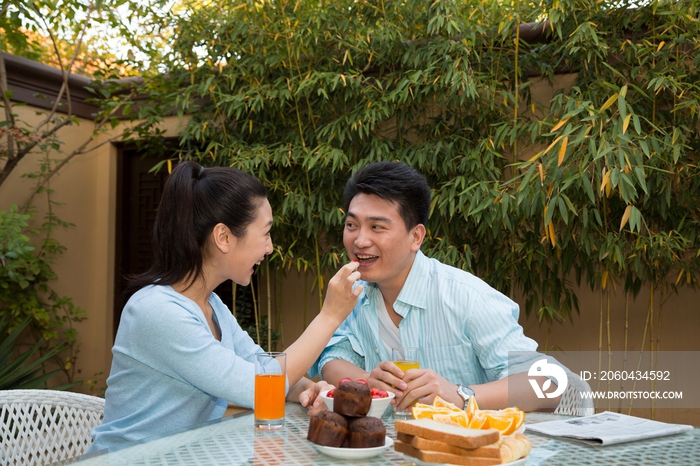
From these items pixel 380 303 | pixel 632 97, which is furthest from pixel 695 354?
pixel 380 303

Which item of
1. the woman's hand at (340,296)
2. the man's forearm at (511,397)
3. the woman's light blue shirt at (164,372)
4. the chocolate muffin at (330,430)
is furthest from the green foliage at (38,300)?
the chocolate muffin at (330,430)

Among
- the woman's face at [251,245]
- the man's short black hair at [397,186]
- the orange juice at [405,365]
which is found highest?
the man's short black hair at [397,186]

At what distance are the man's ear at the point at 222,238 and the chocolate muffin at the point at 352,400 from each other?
2.31 ft

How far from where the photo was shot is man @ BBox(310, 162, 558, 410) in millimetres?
2035

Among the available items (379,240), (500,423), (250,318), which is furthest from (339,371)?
(250,318)

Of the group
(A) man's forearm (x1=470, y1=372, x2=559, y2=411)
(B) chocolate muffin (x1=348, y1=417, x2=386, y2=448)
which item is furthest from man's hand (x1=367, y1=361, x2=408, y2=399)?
(B) chocolate muffin (x1=348, y1=417, x2=386, y2=448)

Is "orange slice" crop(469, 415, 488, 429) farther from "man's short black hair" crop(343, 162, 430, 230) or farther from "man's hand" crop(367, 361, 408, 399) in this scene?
"man's short black hair" crop(343, 162, 430, 230)

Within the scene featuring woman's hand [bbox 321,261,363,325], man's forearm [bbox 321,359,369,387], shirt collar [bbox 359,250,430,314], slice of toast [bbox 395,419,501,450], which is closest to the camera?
slice of toast [bbox 395,419,501,450]

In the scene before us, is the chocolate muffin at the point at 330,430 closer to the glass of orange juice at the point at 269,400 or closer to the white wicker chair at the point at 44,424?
the glass of orange juice at the point at 269,400

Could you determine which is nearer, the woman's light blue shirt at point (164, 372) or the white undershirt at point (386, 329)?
the woman's light blue shirt at point (164, 372)

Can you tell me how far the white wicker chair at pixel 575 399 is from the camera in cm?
183

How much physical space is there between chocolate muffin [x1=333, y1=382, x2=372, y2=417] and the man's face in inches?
36.8

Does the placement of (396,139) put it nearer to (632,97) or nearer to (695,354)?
(632,97)

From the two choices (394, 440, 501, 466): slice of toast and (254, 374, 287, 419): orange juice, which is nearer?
(394, 440, 501, 466): slice of toast
